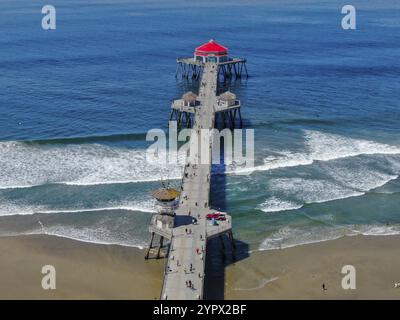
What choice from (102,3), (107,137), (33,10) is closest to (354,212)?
(107,137)

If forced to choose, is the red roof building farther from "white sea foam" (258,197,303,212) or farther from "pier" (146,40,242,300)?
"white sea foam" (258,197,303,212)

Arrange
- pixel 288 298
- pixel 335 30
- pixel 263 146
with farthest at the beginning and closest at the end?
1. pixel 335 30
2. pixel 263 146
3. pixel 288 298

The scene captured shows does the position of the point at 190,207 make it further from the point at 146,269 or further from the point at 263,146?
the point at 263,146

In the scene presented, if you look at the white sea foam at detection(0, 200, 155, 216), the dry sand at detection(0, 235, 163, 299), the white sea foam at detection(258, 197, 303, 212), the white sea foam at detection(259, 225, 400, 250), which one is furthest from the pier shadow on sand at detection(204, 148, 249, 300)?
the white sea foam at detection(0, 200, 155, 216)

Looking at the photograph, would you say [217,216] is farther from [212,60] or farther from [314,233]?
[212,60]

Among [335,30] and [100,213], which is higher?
[335,30]
